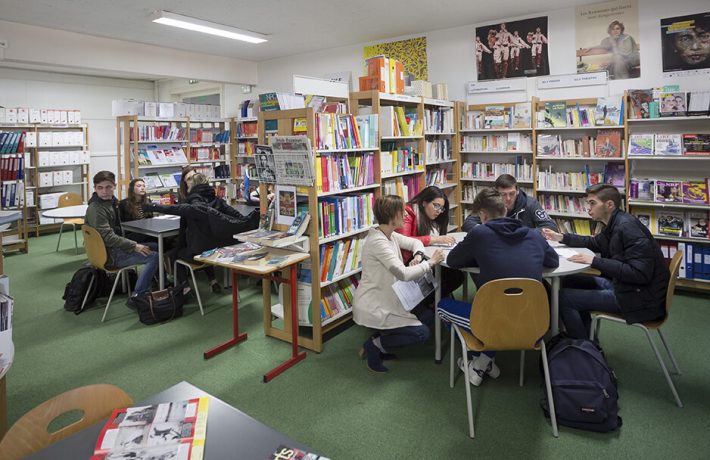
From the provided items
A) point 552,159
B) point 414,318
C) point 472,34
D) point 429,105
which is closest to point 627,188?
point 552,159

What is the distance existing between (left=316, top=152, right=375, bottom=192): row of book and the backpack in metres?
2.06

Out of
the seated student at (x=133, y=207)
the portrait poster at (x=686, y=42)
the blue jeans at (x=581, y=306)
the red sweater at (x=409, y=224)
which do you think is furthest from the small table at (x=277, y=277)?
the portrait poster at (x=686, y=42)

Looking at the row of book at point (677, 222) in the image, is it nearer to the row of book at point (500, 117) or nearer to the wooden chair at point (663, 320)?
the row of book at point (500, 117)

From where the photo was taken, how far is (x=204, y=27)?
20.3 feet

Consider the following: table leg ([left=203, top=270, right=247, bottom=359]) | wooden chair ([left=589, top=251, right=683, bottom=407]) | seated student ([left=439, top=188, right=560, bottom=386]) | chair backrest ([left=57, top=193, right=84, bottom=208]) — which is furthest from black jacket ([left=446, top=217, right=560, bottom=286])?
chair backrest ([left=57, top=193, right=84, bottom=208])

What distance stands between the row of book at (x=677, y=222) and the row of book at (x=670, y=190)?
213mm

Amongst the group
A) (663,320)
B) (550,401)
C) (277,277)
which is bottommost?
(550,401)

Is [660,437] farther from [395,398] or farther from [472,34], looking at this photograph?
[472,34]

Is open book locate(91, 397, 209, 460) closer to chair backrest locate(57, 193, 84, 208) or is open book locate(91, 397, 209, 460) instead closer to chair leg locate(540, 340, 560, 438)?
chair leg locate(540, 340, 560, 438)

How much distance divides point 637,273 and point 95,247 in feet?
14.6

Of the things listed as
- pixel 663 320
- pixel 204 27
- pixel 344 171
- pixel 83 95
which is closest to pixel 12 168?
pixel 83 95

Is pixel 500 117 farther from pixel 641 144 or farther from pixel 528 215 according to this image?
pixel 528 215

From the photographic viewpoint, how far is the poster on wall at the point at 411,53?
22.7ft

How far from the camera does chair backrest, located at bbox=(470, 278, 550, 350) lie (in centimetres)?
250
